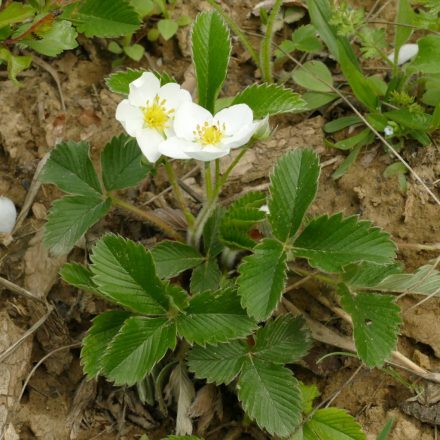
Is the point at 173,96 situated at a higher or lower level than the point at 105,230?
higher

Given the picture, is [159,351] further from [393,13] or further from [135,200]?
[393,13]

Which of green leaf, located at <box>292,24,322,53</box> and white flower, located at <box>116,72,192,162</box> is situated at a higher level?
white flower, located at <box>116,72,192,162</box>

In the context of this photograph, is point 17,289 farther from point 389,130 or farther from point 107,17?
point 389,130

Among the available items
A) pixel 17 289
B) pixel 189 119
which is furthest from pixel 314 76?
pixel 17 289

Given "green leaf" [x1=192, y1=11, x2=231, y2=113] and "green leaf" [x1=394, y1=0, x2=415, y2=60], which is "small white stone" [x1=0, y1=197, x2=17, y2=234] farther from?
"green leaf" [x1=394, y1=0, x2=415, y2=60]

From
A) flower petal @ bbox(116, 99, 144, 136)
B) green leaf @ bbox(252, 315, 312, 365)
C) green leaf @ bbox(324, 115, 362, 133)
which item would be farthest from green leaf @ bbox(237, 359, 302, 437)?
green leaf @ bbox(324, 115, 362, 133)

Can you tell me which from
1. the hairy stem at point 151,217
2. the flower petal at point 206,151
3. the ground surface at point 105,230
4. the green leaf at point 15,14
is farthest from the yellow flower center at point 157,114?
the ground surface at point 105,230

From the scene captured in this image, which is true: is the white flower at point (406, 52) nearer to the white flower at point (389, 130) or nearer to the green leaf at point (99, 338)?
the white flower at point (389, 130)
